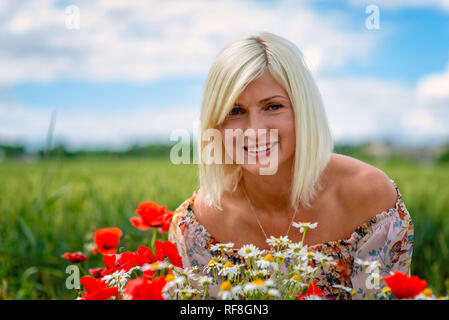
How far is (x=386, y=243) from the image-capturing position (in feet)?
5.90

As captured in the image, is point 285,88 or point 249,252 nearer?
point 249,252

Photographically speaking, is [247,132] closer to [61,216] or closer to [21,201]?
[61,216]

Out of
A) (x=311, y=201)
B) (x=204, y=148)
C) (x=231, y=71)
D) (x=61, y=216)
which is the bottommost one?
(x=61, y=216)

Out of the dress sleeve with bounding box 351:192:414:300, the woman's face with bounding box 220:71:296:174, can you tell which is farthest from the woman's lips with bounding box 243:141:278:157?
the dress sleeve with bounding box 351:192:414:300

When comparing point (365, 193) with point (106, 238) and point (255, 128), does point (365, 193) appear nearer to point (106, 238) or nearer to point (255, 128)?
point (255, 128)

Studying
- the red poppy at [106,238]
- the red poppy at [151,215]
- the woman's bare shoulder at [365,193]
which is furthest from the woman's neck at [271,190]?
the red poppy at [106,238]

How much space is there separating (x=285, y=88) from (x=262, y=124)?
8.0 inches

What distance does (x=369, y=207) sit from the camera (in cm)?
194

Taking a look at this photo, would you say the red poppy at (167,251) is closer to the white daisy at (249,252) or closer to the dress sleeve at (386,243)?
the white daisy at (249,252)

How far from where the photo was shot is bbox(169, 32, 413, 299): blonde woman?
1790mm

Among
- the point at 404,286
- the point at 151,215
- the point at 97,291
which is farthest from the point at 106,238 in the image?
the point at 404,286

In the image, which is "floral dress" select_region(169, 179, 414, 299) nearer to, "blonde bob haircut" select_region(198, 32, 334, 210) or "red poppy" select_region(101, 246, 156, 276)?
"blonde bob haircut" select_region(198, 32, 334, 210)

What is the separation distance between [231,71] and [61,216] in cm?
213
